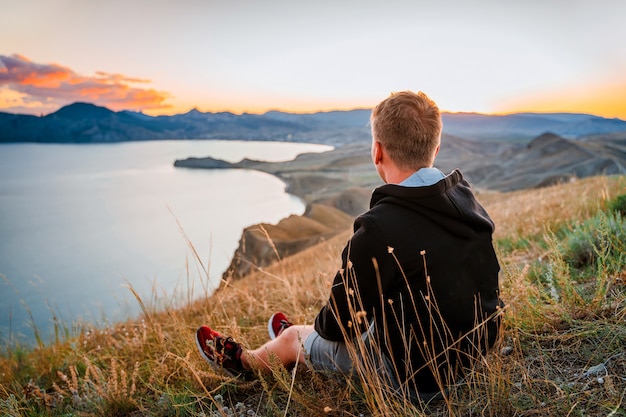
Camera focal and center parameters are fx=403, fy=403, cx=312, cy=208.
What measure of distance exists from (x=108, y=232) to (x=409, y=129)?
67.3m

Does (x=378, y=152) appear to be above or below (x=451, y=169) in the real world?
above

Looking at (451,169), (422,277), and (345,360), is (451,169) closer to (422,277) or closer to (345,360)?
(345,360)

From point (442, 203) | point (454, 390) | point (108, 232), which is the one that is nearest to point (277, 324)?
point (454, 390)

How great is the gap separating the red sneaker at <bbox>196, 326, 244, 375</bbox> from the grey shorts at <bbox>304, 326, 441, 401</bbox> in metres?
0.64

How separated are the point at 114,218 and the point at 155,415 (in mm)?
77951

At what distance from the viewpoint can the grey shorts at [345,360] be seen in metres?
2.19

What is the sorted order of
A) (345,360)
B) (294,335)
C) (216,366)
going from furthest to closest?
1. (216,366)
2. (294,335)
3. (345,360)

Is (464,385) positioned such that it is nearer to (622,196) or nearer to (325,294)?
(325,294)

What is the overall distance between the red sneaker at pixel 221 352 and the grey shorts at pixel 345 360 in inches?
25.2

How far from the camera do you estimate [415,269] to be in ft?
6.73

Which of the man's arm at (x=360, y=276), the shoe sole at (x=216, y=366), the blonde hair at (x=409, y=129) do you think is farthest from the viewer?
the shoe sole at (x=216, y=366)

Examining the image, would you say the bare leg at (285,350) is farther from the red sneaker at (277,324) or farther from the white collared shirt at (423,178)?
the white collared shirt at (423,178)

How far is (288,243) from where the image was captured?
113ft

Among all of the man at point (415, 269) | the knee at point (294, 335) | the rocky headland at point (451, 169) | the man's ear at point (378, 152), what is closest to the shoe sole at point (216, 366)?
the knee at point (294, 335)
